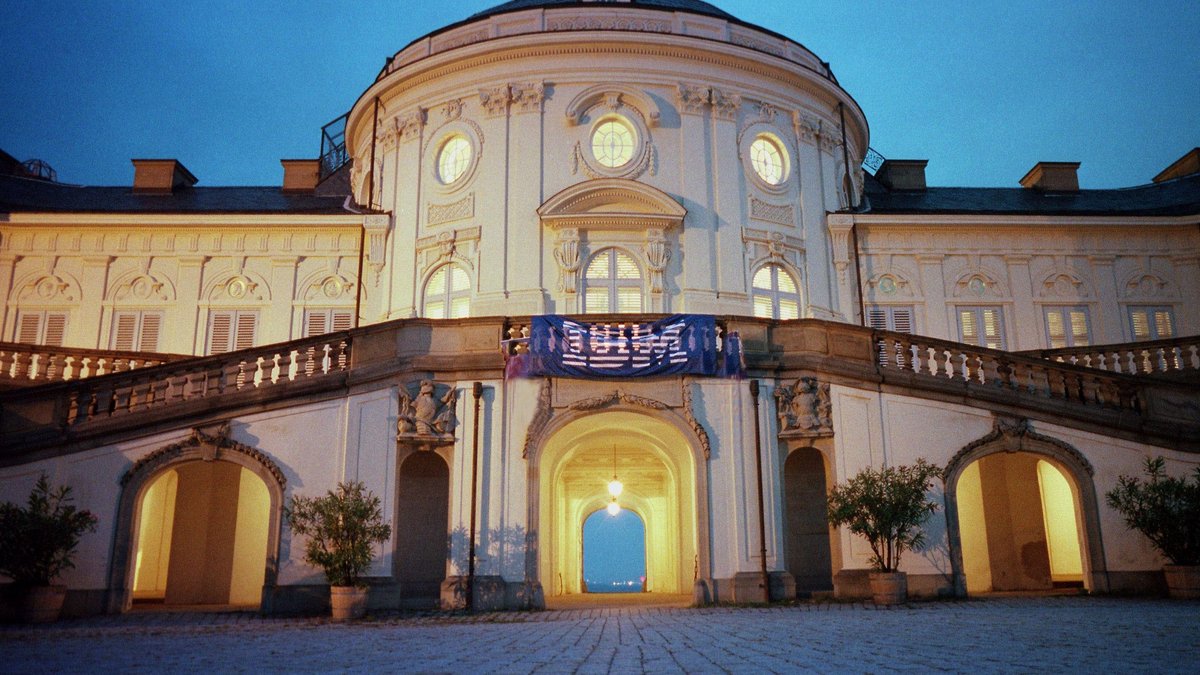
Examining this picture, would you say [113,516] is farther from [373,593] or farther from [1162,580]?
[1162,580]

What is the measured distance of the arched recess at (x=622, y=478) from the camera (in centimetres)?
2017

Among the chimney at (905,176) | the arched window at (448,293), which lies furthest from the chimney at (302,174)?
the chimney at (905,176)

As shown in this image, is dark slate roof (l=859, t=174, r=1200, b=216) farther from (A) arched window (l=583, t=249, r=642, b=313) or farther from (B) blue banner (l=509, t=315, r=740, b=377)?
(B) blue banner (l=509, t=315, r=740, b=377)

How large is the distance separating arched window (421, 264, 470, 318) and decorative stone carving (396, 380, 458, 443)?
7.93 metres

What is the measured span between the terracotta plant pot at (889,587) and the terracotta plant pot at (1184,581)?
201 inches

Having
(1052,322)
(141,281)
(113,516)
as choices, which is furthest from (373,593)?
(1052,322)

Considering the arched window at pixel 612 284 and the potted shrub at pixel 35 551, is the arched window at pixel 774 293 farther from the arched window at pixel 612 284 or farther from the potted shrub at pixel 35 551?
the potted shrub at pixel 35 551

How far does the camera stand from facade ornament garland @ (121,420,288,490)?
2030 cm

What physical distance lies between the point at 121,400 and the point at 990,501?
20731mm

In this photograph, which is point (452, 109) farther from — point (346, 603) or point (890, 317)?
point (346, 603)

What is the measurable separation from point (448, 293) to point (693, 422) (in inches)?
424

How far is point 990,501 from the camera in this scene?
82.6 feet

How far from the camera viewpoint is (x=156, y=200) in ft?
114

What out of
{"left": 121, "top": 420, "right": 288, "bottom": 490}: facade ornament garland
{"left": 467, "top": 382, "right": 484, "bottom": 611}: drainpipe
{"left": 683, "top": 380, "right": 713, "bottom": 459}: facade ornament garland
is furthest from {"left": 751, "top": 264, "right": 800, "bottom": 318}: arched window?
{"left": 121, "top": 420, "right": 288, "bottom": 490}: facade ornament garland
